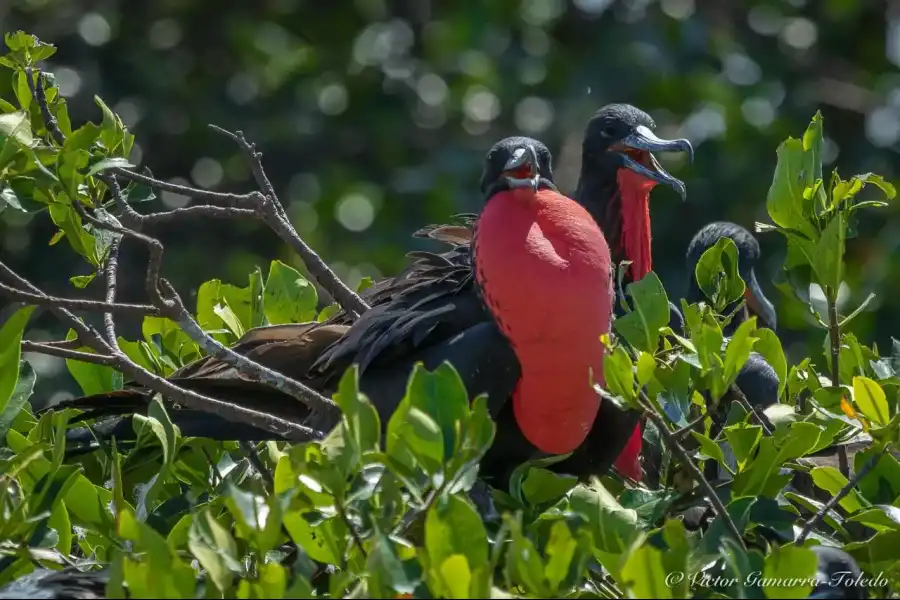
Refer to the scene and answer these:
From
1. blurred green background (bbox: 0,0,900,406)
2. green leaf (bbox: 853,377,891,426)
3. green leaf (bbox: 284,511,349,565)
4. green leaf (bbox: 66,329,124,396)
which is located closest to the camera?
green leaf (bbox: 284,511,349,565)

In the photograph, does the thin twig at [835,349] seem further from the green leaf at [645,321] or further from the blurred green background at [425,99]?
the blurred green background at [425,99]

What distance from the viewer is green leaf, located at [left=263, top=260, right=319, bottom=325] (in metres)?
2.48

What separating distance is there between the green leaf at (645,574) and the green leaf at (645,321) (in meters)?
0.47

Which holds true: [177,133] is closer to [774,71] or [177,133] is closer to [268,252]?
[268,252]

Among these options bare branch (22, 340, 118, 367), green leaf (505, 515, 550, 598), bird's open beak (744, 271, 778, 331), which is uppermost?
green leaf (505, 515, 550, 598)

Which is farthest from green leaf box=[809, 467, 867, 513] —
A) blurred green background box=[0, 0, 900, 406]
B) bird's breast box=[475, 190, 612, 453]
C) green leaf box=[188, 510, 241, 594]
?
blurred green background box=[0, 0, 900, 406]

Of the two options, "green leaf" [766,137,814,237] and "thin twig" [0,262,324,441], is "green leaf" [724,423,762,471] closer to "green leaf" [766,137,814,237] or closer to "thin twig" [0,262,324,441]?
"green leaf" [766,137,814,237]

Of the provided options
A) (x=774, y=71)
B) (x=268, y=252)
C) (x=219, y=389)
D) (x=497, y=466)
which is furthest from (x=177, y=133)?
(x=497, y=466)

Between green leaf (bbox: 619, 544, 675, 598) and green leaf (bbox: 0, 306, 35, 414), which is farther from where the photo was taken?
green leaf (bbox: 0, 306, 35, 414)

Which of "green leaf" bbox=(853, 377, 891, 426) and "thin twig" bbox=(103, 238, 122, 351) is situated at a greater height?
"green leaf" bbox=(853, 377, 891, 426)

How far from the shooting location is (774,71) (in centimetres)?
528

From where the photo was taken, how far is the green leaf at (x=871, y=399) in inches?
Answer: 65.0

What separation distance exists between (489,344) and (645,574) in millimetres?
829

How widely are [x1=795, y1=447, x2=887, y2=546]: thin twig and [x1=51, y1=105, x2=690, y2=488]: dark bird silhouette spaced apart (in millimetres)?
399
